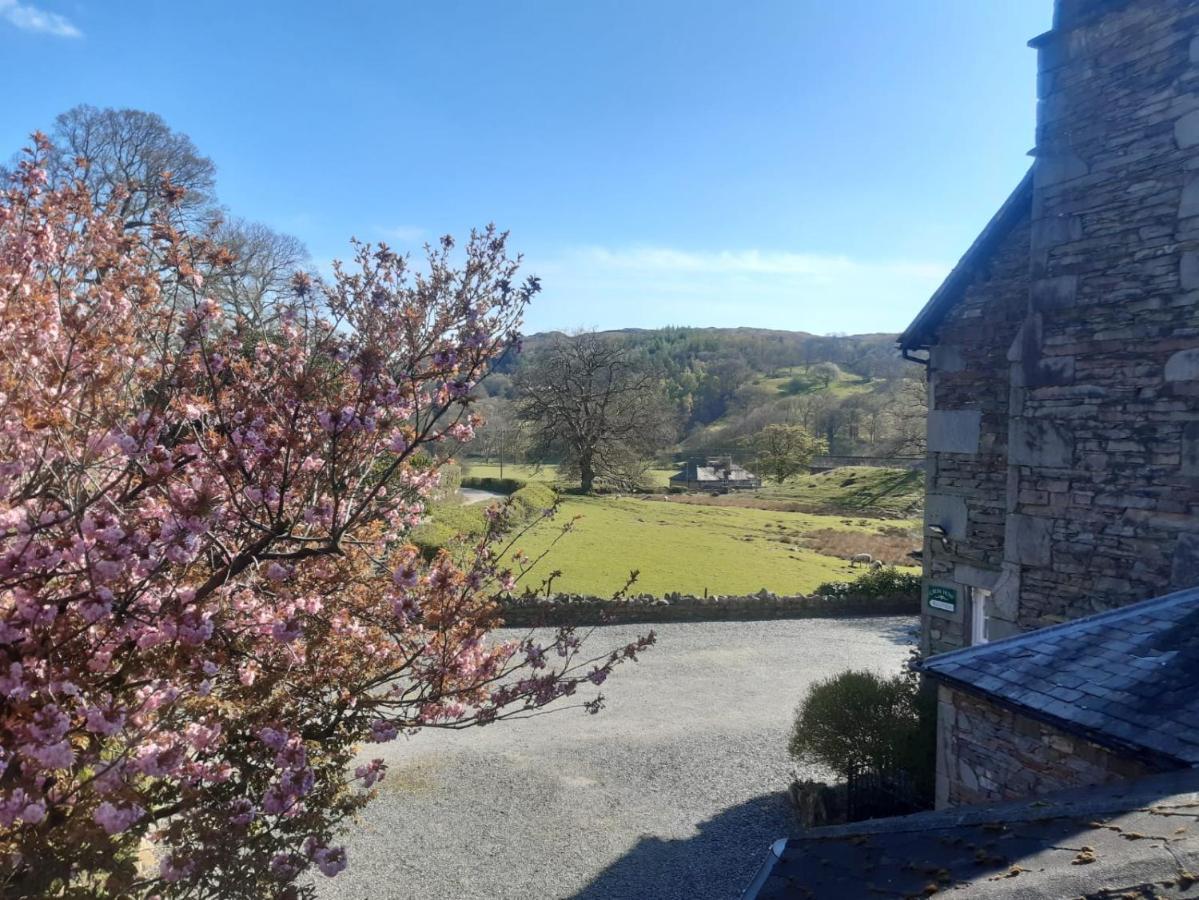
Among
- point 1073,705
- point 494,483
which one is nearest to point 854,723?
point 1073,705

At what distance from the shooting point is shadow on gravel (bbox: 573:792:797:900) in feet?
22.6

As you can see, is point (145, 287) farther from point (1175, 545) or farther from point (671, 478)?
point (671, 478)

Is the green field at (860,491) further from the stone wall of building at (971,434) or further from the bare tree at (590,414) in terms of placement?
the stone wall of building at (971,434)

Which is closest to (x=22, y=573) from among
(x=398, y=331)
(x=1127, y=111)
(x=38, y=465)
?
(x=38, y=465)

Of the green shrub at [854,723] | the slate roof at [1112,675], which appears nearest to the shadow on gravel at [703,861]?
the green shrub at [854,723]

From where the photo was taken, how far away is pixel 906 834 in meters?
3.08

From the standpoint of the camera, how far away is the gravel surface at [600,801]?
704 centimetres

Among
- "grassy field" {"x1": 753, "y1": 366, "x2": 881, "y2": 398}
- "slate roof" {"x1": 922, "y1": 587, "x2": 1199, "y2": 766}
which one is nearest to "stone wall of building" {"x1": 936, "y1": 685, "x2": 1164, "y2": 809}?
"slate roof" {"x1": 922, "y1": 587, "x2": 1199, "y2": 766}

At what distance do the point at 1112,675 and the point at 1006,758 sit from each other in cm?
88

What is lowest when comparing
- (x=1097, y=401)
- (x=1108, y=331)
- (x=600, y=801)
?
Result: (x=600, y=801)

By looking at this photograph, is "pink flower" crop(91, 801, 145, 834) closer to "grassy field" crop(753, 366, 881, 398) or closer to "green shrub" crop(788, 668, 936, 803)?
"green shrub" crop(788, 668, 936, 803)

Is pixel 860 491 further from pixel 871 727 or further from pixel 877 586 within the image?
pixel 871 727

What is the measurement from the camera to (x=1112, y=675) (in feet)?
14.6

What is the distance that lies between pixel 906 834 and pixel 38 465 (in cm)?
441
